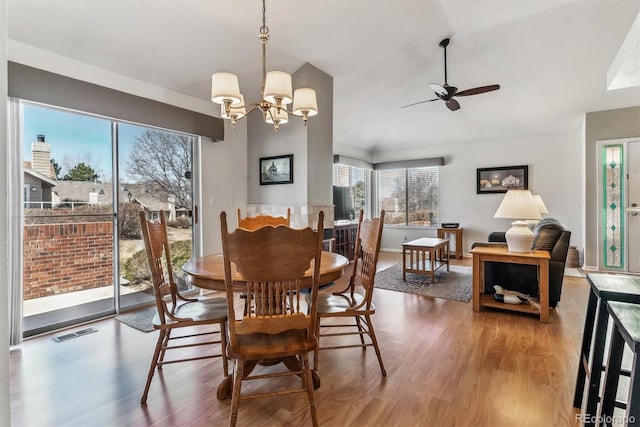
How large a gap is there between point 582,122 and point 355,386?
588 centimetres

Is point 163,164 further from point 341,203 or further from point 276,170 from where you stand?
point 341,203

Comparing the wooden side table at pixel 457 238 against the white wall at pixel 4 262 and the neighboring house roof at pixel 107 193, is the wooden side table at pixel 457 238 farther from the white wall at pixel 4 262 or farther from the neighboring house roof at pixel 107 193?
the white wall at pixel 4 262

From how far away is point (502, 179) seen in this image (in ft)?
19.8

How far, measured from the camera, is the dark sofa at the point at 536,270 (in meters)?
3.06

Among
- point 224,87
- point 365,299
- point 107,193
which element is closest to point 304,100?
point 224,87

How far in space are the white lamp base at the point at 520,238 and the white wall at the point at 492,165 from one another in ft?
10.9

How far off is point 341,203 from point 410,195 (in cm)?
201

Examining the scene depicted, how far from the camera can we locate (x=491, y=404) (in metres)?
1.68

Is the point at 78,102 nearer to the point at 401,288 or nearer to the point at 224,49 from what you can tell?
the point at 224,49

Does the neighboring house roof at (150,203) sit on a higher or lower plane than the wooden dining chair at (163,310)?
higher

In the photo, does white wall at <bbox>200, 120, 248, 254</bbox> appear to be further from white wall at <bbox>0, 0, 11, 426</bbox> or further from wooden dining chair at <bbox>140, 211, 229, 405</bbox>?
white wall at <bbox>0, 0, 11, 426</bbox>

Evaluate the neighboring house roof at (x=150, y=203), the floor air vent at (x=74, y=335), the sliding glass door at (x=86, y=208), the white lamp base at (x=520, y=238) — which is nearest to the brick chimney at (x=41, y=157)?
the sliding glass door at (x=86, y=208)

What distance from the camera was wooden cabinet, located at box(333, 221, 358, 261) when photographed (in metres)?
5.35

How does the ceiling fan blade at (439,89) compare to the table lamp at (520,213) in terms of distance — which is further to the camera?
the ceiling fan blade at (439,89)
